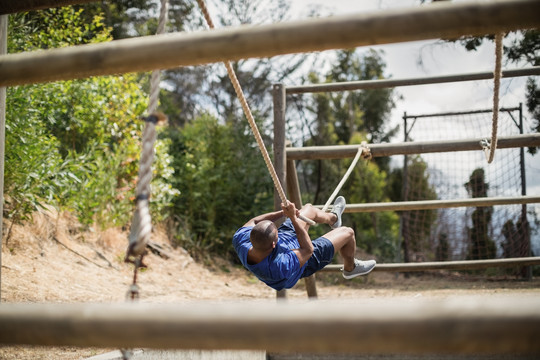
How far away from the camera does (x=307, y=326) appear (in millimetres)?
729

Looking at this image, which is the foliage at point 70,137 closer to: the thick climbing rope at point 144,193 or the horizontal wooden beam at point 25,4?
the horizontal wooden beam at point 25,4

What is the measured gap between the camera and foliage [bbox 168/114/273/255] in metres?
7.97

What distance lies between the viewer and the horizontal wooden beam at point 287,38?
88 centimetres

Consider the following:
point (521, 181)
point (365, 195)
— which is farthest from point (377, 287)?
point (365, 195)

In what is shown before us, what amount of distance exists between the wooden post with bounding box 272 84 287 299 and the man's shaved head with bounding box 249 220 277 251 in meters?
0.44

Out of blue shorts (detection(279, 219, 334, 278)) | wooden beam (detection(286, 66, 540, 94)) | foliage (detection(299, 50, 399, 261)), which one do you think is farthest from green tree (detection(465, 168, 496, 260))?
blue shorts (detection(279, 219, 334, 278))

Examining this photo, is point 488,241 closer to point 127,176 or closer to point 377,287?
point 377,287

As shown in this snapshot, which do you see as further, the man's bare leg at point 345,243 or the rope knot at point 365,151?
the rope knot at point 365,151

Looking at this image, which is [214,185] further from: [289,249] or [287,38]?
[287,38]

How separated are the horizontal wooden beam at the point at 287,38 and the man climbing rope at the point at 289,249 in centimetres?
188

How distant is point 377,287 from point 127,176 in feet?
14.2

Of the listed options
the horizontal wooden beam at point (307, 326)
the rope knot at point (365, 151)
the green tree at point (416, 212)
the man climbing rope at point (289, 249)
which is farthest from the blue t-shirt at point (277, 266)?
the green tree at point (416, 212)

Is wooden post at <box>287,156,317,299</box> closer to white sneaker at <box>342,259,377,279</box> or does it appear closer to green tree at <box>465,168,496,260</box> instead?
white sneaker at <box>342,259,377,279</box>

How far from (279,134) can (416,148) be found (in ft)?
3.25
